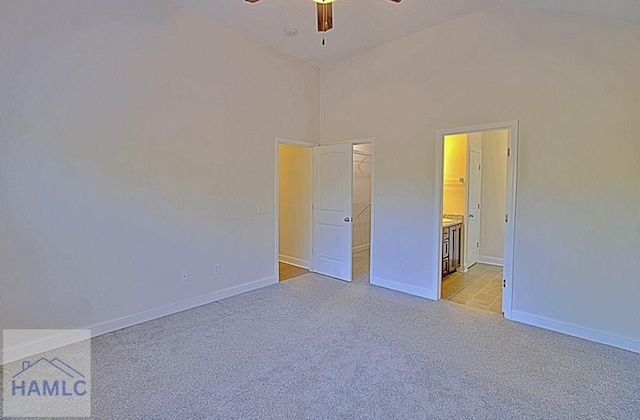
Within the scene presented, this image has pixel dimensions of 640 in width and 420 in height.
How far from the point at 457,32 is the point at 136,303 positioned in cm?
460

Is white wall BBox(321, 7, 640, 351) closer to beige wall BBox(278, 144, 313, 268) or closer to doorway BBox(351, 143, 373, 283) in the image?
beige wall BBox(278, 144, 313, 268)

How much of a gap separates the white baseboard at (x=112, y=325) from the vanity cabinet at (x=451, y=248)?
8.99 ft

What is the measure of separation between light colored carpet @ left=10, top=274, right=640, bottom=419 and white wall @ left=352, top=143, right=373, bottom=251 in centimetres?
372

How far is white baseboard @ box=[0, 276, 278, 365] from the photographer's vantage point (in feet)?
8.76

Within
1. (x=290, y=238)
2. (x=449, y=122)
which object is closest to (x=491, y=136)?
(x=449, y=122)

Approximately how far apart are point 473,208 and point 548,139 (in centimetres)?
251

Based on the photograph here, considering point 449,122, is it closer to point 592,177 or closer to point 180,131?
point 592,177

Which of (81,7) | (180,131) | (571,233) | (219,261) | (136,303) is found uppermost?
(81,7)

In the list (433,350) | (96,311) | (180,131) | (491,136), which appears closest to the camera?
(433,350)

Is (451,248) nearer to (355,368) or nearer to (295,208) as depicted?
(295,208)

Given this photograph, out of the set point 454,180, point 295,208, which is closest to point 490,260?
point 454,180

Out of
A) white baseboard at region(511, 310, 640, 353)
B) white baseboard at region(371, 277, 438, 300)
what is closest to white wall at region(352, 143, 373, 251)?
white baseboard at region(371, 277, 438, 300)

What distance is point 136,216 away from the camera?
3.31 metres

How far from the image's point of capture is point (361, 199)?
293 inches
